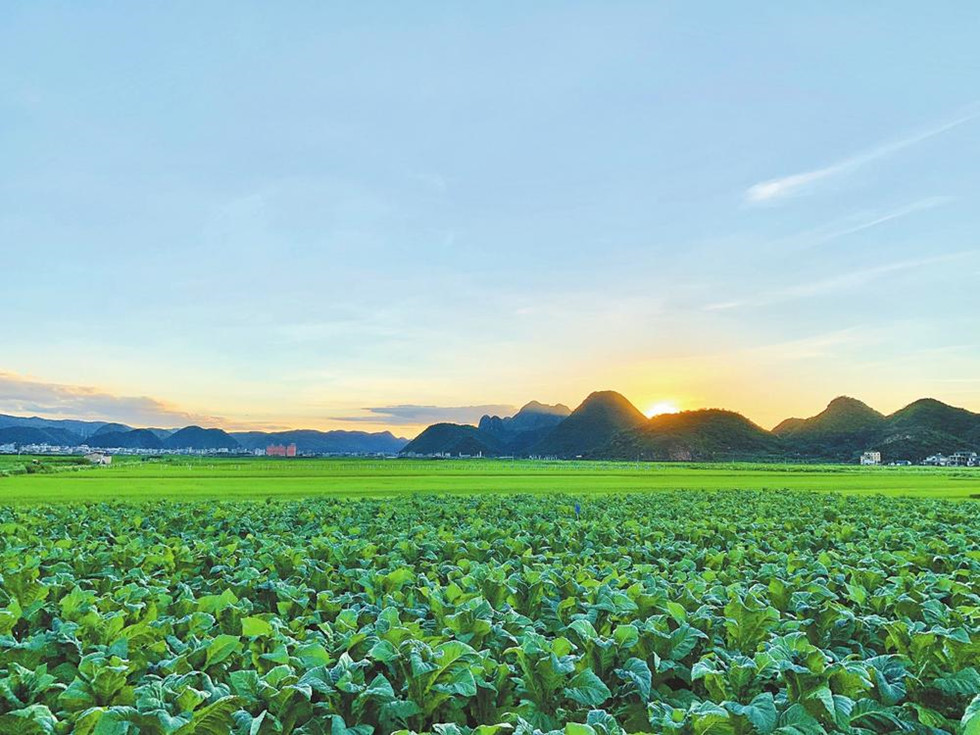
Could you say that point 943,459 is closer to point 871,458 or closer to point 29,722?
point 871,458

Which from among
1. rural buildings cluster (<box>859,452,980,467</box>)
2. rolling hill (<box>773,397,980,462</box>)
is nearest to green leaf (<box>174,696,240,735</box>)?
rural buildings cluster (<box>859,452,980,467</box>)

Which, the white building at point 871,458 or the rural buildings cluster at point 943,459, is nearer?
the rural buildings cluster at point 943,459

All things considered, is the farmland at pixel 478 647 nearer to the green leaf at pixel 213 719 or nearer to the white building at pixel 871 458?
the green leaf at pixel 213 719

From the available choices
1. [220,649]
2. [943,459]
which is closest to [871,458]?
[943,459]

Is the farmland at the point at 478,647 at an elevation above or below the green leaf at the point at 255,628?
below

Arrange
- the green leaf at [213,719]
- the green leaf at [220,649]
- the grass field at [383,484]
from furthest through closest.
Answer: the grass field at [383,484] → the green leaf at [220,649] → the green leaf at [213,719]

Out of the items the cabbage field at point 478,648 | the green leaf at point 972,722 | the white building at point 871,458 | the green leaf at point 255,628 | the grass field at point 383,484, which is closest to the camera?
the green leaf at point 972,722

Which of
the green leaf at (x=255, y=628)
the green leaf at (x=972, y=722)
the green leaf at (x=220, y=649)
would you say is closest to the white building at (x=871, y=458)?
the green leaf at (x=972, y=722)

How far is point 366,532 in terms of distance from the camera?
14867mm

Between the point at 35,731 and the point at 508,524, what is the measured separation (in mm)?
13331

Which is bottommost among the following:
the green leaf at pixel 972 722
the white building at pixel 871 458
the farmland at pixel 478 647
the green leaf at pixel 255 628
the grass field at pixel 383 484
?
the white building at pixel 871 458

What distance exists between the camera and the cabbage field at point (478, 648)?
4113 mm

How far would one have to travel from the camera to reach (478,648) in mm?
5492

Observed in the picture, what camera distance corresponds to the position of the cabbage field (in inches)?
162
